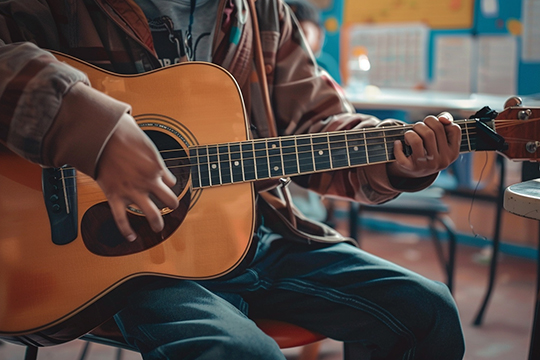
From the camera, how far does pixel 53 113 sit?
687 millimetres

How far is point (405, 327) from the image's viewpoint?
89cm

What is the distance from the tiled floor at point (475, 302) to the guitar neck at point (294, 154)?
1037 mm

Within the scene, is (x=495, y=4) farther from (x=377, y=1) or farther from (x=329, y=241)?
(x=329, y=241)

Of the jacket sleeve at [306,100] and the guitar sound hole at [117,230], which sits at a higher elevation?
the jacket sleeve at [306,100]

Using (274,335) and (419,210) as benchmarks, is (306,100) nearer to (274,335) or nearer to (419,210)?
(274,335)

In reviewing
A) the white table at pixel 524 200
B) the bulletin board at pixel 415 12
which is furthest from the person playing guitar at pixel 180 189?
the bulletin board at pixel 415 12

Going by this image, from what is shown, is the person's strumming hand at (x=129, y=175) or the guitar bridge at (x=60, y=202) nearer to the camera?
the person's strumming hand at (x=129, y=175)

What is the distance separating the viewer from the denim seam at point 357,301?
35.0 inches

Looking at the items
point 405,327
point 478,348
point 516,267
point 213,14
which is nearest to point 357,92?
point 516,267

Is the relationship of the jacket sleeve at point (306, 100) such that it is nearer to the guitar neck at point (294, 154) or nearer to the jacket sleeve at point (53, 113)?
the guitar neck at point (294, 154)

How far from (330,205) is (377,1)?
1.55 meters

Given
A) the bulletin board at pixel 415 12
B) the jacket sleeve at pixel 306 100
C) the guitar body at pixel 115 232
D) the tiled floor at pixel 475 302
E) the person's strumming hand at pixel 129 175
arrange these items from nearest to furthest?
1. the person's strumming hand at pixel 129 175
2. the guitar body at pixel 115 232
3. the jacket sleeve at pixel 306 100
4. the tiled floor at pixel 475 302
5. the bulletin board at pixel 415 12

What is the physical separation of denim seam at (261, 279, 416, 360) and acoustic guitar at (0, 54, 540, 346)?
13 centimetres

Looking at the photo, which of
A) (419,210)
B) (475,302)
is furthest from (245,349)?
(475,302)
